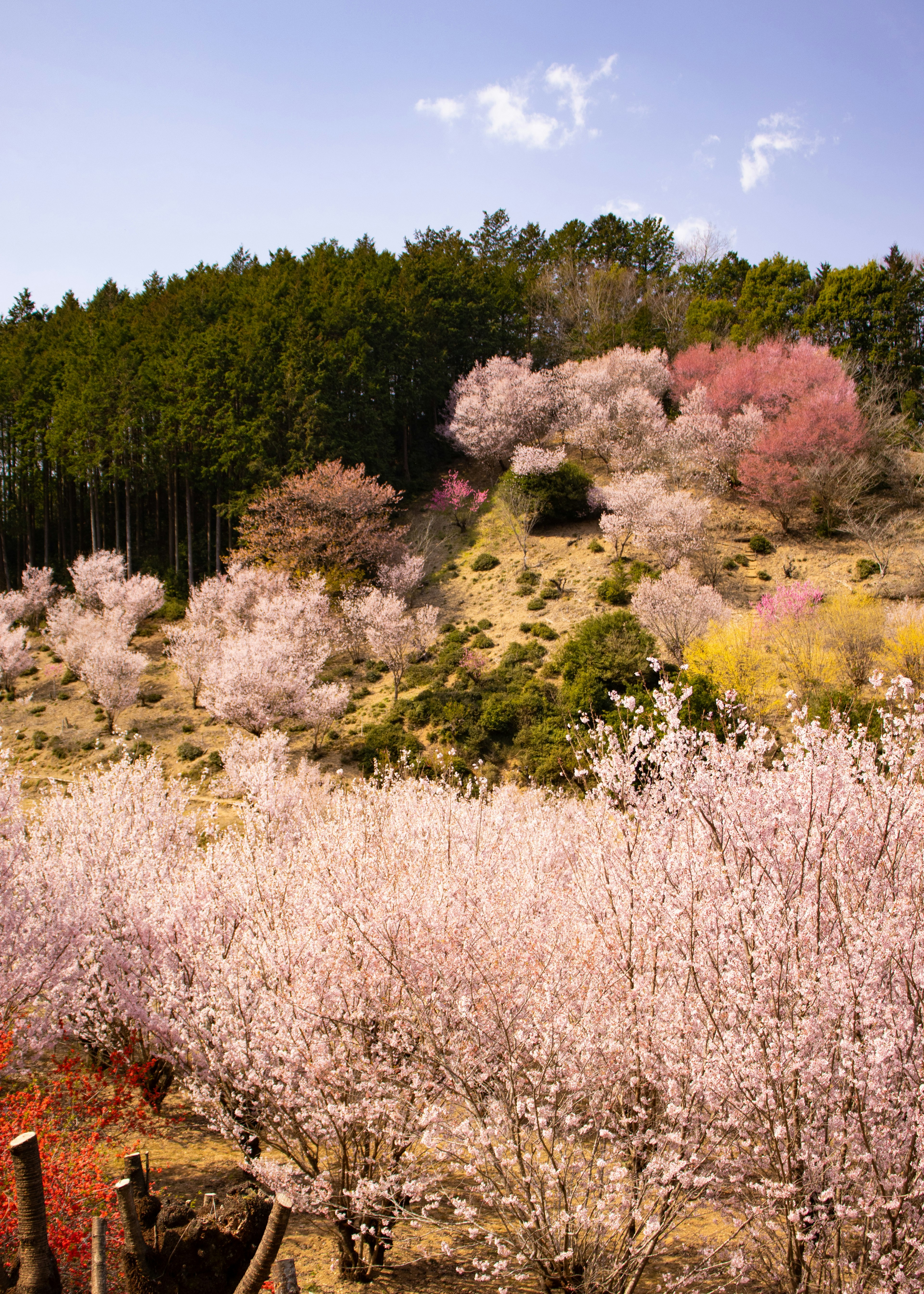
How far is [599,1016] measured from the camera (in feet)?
19.4

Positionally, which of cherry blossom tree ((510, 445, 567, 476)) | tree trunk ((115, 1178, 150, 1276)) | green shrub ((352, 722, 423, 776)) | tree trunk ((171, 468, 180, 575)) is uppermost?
cherry blossom tree ((510, 445, 567, 476))

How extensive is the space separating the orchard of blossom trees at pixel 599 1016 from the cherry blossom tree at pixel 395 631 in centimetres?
2058

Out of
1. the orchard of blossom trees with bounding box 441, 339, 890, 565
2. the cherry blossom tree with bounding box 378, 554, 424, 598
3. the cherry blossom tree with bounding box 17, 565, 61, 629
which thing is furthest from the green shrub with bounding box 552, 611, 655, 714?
the cherry blossom tree with bounding box 17, 565, 61, 629

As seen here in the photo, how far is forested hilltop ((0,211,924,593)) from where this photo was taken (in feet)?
123

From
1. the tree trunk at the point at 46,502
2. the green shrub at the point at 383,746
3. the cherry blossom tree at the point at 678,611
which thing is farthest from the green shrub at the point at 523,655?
the tree trunk at the point at 46,502

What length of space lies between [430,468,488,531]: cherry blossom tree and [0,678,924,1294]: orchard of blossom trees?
110 feet

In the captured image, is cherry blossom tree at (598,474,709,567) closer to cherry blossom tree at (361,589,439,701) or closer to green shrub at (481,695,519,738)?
cherry blossom tree at (361,589,439,701)

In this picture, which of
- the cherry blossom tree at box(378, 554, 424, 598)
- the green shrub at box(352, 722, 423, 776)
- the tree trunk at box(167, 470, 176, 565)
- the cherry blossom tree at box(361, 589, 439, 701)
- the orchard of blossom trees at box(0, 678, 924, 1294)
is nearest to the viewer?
the orchard of blossom trees at box(0, 678, 924, 1294)

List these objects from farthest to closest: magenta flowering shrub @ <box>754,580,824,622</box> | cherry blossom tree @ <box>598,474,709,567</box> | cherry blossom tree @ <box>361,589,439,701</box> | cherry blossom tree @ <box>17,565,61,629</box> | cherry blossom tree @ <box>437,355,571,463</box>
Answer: cherry blossom tree @ <box>437,355,571,463</box> < cherry blossom tree @ <box>17,565,61,629</box> < cherry blossom tree @ <box>598,474,709,567</box> < cherry blossom tree @ <box>361,589,439,701</box> < magenta flowering shrub @ <box>754,580,824,622</box>

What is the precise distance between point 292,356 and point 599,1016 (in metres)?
37.5

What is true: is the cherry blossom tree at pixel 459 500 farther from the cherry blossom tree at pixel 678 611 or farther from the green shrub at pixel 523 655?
the cherry blossom tree at pixel 678 611

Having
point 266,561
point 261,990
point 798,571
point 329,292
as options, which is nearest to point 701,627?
point 798,571

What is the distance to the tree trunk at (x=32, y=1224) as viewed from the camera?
454 cm

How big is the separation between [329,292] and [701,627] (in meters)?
30.0
